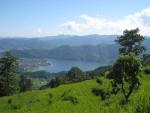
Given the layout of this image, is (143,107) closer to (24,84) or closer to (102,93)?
(102,93)

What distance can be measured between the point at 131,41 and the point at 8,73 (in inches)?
1376

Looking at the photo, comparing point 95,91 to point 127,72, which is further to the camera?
point 95,91

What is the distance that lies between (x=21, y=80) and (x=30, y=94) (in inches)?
2233

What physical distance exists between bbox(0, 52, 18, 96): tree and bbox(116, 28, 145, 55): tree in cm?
2973

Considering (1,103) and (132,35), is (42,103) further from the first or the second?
(132,35)

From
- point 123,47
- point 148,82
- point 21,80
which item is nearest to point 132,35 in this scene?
point 123,47

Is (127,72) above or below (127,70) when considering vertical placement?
below

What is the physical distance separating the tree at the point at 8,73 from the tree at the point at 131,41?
29.7 m

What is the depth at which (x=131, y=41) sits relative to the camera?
234 feet

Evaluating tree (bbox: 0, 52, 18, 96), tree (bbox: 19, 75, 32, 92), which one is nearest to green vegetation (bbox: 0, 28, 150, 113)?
tree (bbox: 0, 52, 18, 96)

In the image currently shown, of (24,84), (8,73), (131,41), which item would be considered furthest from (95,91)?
(24,84)

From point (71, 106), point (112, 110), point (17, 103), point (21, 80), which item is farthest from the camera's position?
point (21, 80)

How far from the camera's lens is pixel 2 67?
7781 centimetres

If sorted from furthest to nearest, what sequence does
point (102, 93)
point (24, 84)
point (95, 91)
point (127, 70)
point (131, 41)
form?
point (24, 84) < point (131, 41) < point (95, 91) < point (102, 93) < point (127, 70)
